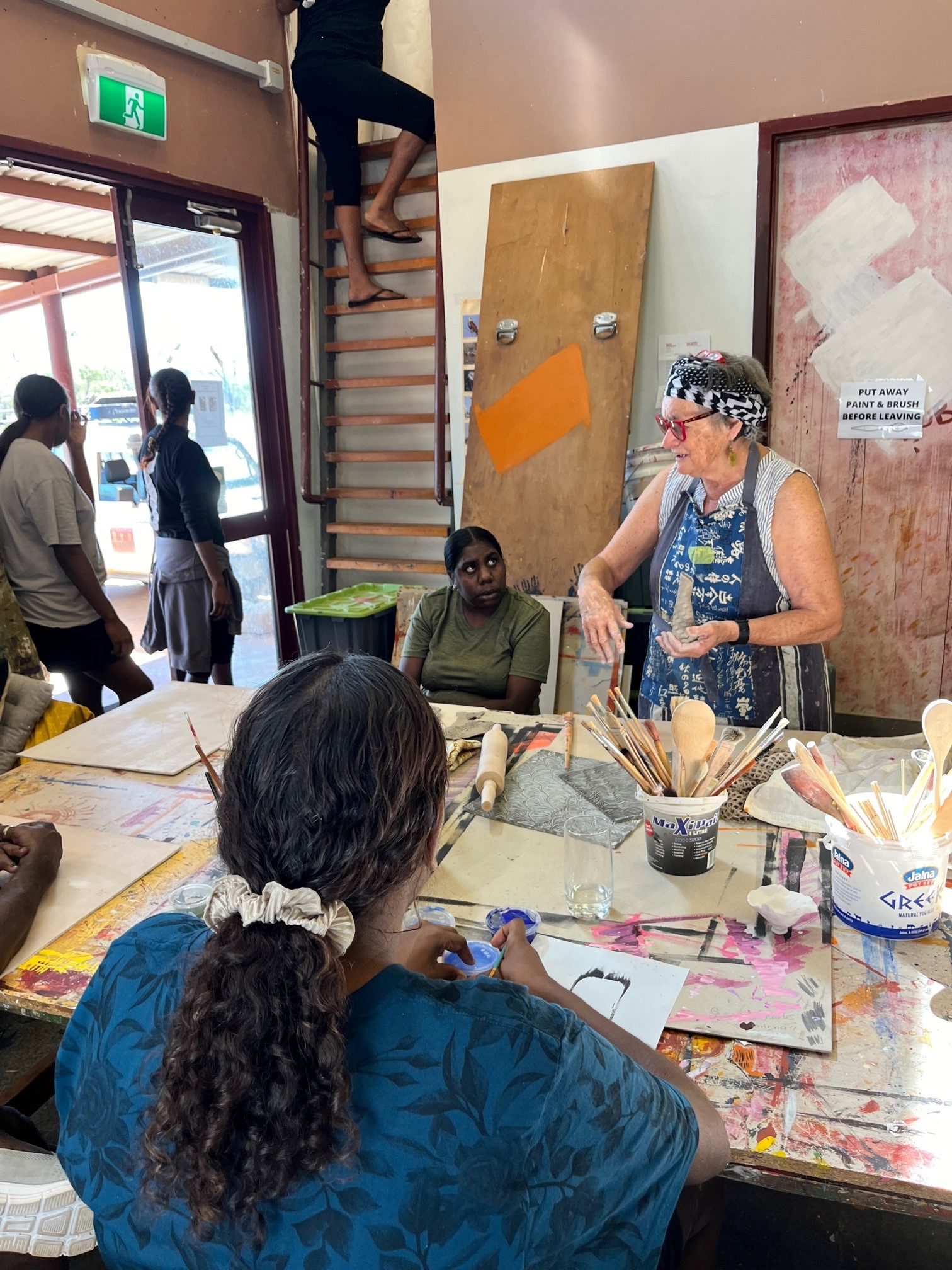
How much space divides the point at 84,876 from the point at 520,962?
2.93 feet

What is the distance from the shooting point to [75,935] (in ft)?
4.82

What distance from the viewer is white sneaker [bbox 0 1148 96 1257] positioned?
3.26ft

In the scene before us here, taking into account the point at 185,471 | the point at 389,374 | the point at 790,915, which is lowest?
the point at 790,915

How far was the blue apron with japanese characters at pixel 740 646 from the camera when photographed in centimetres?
214

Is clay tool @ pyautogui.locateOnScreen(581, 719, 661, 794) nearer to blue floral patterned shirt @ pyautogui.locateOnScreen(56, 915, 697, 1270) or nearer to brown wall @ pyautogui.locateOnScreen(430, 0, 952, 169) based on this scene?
blue floral patterned shirt @ pyautogui.locateOnScreen(56, 915, 697, 1270)

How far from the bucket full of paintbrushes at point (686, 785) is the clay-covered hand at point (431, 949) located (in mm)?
443

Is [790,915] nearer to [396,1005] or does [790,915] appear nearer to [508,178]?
[396,1005]

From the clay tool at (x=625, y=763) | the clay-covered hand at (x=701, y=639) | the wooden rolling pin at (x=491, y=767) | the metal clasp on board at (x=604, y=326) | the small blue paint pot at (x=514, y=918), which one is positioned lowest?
the small blue paint pot at (x=514, y=918)

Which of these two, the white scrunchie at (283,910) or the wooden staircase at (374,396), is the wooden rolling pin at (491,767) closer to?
the white scrunchie at (283,910)

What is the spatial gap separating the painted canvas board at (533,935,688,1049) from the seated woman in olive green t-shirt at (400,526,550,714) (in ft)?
4.59

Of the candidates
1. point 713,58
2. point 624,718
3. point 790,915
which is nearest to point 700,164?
point 713,58

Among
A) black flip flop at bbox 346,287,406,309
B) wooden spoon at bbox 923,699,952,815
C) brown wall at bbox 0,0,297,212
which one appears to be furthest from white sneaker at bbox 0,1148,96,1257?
black flip flop at bbox 346,287,406,309

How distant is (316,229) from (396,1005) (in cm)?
490

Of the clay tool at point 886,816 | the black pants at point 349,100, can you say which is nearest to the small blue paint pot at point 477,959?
the clay tool at point 886,816
